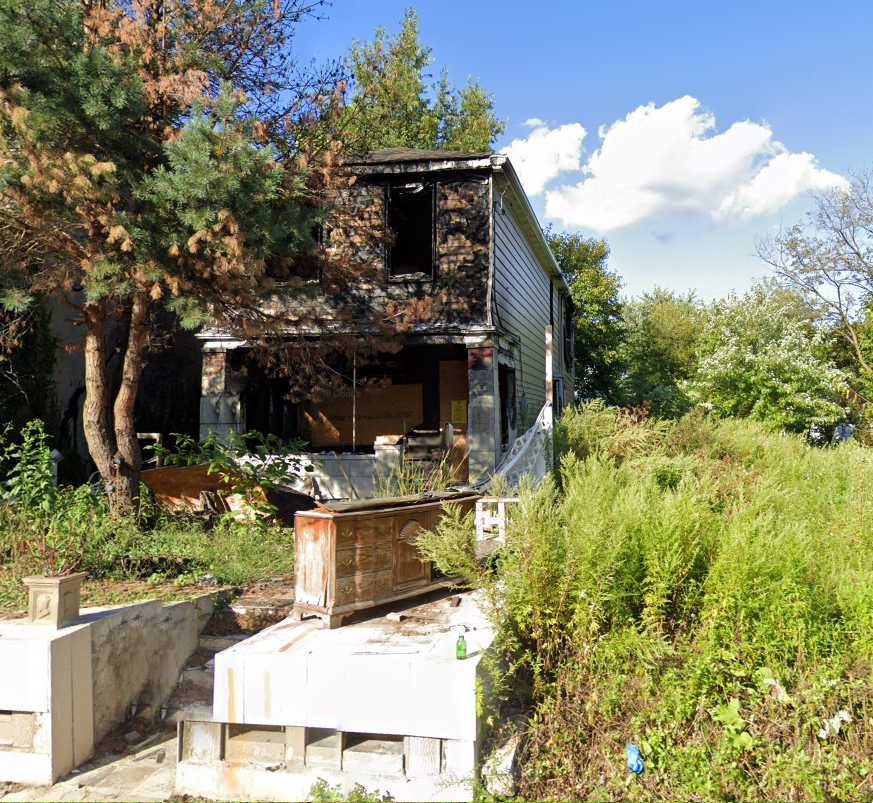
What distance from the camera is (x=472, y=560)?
210 inches

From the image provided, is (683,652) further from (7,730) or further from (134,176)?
(134,176)

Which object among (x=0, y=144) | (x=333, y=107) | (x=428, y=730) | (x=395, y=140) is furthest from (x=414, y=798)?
(x=395, y=140)

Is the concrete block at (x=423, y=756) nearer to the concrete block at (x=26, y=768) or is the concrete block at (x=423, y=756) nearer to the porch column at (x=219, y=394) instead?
the concrete block at (x=26, y=768)

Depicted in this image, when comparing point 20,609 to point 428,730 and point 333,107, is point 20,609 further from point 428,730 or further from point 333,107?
point 333,107

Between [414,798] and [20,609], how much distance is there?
413cm

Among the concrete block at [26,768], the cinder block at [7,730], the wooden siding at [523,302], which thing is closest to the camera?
the concrete block at [26,768]

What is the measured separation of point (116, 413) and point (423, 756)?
626cm

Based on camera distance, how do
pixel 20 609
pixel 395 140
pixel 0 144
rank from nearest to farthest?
pixel 20 609 < pixel 0 144 < pixel 395 140

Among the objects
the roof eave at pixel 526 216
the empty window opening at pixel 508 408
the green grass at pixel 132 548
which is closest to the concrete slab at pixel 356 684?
the green grass at pixel 132 548

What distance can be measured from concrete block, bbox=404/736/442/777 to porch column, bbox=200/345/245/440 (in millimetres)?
8020

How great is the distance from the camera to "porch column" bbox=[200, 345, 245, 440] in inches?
448

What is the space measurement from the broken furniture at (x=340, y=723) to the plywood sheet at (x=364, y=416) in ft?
34.2

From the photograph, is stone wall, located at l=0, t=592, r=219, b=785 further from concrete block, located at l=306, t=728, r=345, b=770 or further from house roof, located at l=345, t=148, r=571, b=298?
house roof, located at l=345, t=148, r=571, b=298

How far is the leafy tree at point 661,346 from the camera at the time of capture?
26897 millimetres
